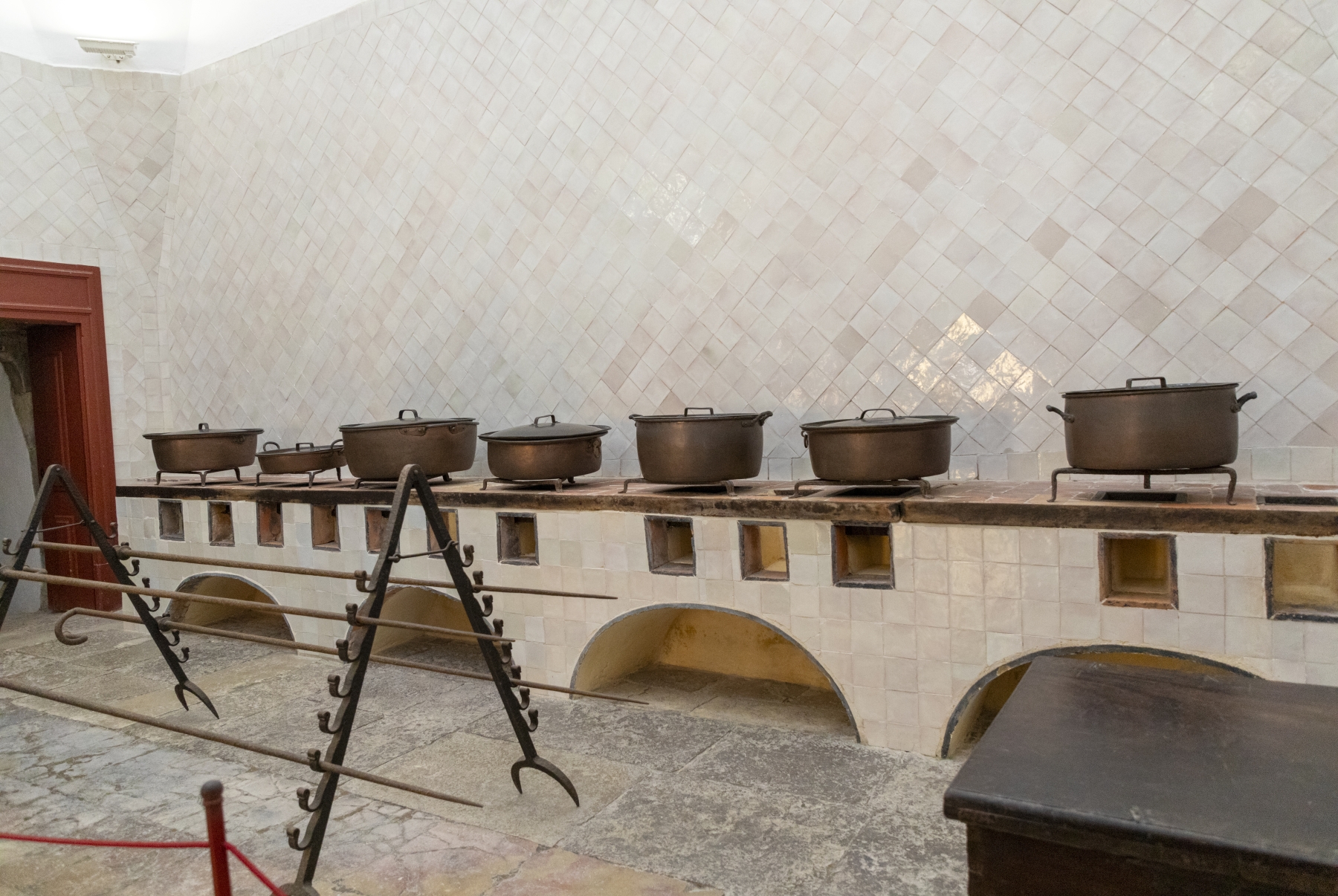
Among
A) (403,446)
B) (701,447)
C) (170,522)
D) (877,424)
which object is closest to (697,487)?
(701,447)

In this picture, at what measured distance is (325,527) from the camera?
499 cm

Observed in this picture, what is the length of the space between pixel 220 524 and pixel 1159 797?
5352mm

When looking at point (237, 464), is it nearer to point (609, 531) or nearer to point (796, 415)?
point (609, 531)

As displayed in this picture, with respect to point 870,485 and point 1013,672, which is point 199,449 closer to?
point 870,485

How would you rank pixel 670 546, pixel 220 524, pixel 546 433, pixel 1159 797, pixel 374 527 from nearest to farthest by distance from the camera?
pixel 1159 797 < pixel 670 546 < pixel 546 433 < pixel 374 527 < pixel 220 524

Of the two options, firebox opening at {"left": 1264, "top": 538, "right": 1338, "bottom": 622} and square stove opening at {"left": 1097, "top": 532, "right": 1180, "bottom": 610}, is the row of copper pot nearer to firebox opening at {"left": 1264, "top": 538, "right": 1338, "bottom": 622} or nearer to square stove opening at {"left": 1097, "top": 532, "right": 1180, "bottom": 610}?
square stove opening at {"left": 1097, "top": 532, "right": 1180, "bottom": 610}

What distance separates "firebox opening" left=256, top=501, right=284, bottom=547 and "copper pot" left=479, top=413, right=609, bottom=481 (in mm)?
1624

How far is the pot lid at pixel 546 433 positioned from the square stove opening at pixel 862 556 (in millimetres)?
1235

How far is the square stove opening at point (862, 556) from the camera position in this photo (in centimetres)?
332

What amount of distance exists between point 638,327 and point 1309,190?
288cm

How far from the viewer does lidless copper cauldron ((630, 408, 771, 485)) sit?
3695 mm

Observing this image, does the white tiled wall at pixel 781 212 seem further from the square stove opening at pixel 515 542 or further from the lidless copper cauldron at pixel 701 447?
the square stove opening at pixel 515 542

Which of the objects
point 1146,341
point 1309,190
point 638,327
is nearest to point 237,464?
point 638,327

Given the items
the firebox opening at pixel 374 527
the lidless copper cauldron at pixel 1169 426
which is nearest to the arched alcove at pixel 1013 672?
the lidless copper cauldron at pixel 1169 426
